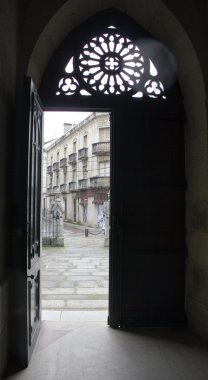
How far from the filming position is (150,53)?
3.67 meters

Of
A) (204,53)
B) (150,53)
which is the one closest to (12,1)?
(150,53)

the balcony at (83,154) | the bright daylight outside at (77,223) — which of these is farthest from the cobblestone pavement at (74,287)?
the balcony at (83,154)

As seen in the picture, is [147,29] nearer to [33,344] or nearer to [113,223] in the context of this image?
[113,223]

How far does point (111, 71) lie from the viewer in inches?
142

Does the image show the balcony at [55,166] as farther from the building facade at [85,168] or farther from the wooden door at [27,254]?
the wooden door at [27,254]

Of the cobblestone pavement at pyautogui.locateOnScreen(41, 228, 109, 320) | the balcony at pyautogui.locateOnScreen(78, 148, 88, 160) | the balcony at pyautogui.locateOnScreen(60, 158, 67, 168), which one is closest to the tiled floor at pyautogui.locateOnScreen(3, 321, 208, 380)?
the cobblestone pavement at pyautogui.locateOnScreen(41, 228, 109, 320)

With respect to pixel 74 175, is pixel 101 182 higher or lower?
lower

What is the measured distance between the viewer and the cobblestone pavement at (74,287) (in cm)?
406

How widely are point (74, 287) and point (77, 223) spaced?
2154 cm

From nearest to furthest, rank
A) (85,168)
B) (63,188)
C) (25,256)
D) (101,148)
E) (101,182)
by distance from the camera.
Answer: (25,256) < (101,148) < (101,182) < (85,168) < (63,188)

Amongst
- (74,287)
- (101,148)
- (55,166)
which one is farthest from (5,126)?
(55,166)

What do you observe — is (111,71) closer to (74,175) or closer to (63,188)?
(74,175)

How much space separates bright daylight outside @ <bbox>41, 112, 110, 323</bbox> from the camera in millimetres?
4770

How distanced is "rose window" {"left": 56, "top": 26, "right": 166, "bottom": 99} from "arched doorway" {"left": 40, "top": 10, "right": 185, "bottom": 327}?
0.03 feet
